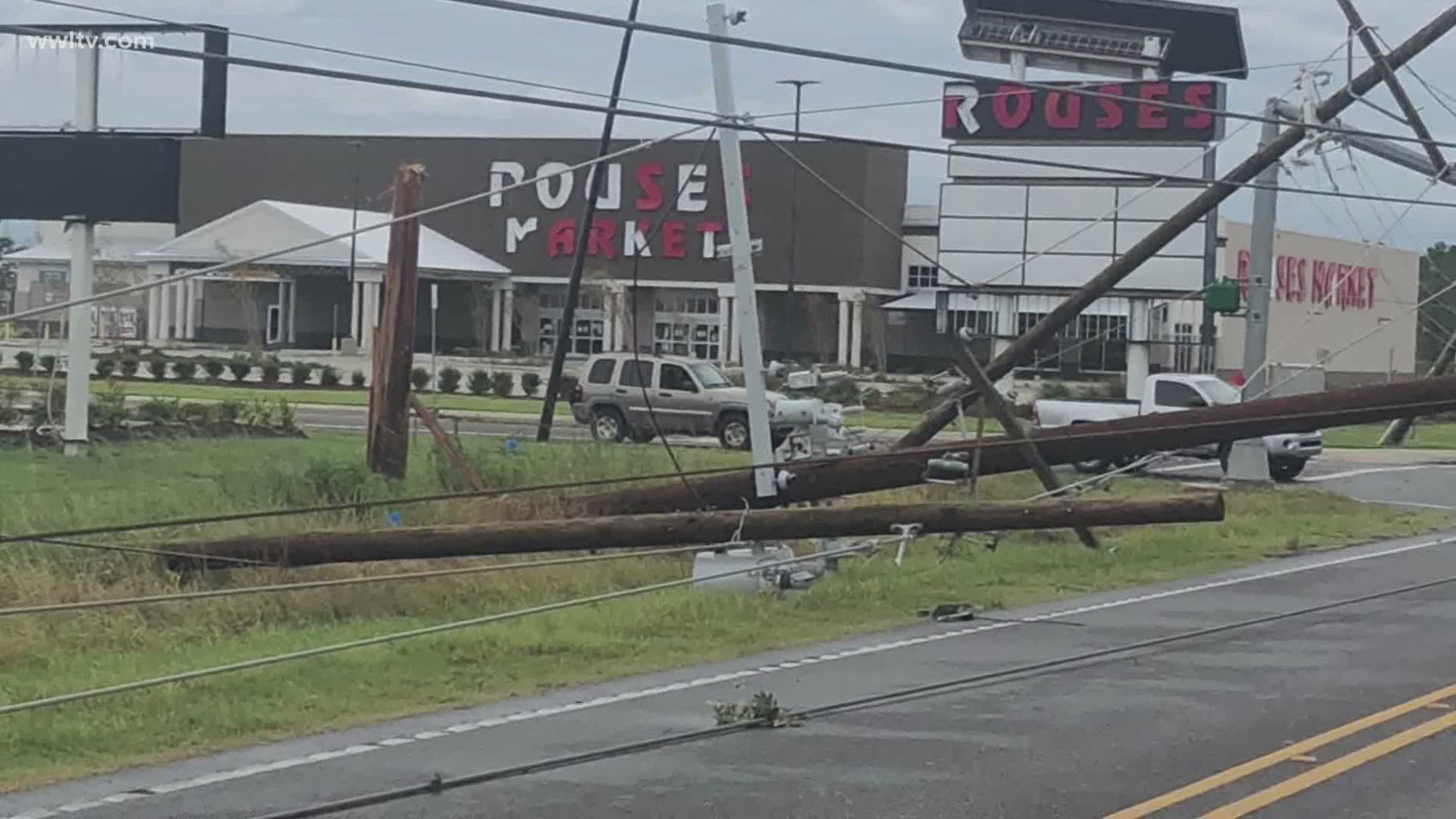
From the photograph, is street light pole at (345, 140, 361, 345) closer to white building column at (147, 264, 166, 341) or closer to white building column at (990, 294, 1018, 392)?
white building column at (147, 264, 166, 341)

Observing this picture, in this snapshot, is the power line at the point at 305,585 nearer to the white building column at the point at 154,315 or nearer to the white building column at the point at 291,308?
the white building column at the point at 291,308

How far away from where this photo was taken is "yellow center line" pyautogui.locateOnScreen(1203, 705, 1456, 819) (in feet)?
29.7

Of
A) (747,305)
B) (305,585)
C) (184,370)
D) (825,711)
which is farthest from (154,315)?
(825,711)

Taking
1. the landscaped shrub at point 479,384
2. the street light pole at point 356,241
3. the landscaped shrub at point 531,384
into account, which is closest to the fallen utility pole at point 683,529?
the landscaped shrub at point 479,384

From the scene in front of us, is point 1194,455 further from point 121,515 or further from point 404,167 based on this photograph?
point 121,515

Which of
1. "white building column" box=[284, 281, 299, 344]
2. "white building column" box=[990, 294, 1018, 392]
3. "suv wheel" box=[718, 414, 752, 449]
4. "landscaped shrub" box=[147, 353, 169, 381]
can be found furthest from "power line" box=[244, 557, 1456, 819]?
"white building column" box=[284, 281, 299, 344]

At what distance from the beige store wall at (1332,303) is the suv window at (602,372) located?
120 feet

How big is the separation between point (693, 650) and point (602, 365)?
24.5 metres

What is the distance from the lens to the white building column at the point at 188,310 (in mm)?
84562

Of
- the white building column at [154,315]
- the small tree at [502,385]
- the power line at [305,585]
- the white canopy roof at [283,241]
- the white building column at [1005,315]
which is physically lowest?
the power line at [305,585]

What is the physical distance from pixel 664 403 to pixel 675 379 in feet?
1.82

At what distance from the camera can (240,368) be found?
2186 inches

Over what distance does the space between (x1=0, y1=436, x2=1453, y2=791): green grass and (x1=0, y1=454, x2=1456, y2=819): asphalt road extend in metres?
0.59

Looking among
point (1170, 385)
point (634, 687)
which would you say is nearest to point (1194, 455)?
point (1170, 385)
